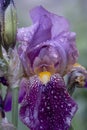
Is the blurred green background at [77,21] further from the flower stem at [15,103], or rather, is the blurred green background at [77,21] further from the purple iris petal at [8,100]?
the flower stem at [15,103]

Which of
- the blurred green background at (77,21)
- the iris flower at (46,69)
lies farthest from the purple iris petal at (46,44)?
the blurred green background at (77,21)

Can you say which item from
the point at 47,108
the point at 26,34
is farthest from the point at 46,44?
the point at 47,108

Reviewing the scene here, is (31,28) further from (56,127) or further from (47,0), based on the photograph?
(47,0)

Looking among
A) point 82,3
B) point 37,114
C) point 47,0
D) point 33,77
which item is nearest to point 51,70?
point 33,77

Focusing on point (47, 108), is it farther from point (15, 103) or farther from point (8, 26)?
point (8, 26)

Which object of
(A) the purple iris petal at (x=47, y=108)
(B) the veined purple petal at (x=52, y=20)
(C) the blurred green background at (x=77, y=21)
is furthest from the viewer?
(C) the blurred green background at (x=77, y=21)

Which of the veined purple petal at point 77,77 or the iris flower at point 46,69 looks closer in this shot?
the iris flower at point 46,69

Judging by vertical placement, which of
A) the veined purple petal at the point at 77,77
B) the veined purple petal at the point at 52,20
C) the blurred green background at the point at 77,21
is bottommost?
the veined purple petal at the point at 77,77
